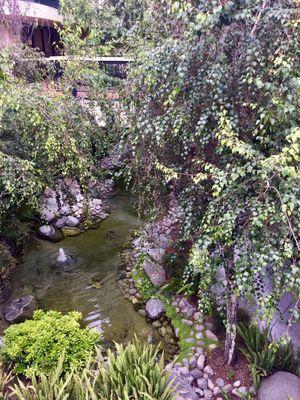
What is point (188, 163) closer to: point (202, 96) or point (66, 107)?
point (202, 96)

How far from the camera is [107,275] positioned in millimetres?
7203

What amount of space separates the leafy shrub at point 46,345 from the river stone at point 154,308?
1.37 m

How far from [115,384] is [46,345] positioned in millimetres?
1347

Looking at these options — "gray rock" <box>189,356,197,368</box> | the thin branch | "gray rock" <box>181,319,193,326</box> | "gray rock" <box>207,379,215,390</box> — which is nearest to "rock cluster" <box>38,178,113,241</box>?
"gray rock" <box>181,319,193,326</box>

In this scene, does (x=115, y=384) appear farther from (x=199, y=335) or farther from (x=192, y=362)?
(x=199, y=335)

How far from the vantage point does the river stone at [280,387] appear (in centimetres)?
387

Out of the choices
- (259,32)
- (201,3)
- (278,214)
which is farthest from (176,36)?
(278,214)

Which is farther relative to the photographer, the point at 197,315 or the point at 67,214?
the point at 67,214

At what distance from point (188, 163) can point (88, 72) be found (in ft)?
11.0

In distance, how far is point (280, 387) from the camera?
3.96 m

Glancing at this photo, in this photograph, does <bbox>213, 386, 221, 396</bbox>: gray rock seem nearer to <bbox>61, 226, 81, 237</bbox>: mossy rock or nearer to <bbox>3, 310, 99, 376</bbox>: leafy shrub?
<bbox>3, 310, 99, 376</bbox>: leafy shrub

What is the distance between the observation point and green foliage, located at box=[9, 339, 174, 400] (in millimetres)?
3406

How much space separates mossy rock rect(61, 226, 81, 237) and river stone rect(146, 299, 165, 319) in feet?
11.0

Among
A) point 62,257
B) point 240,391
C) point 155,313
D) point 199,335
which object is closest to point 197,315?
point 199,335
